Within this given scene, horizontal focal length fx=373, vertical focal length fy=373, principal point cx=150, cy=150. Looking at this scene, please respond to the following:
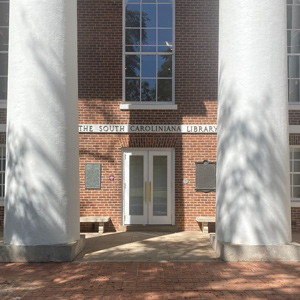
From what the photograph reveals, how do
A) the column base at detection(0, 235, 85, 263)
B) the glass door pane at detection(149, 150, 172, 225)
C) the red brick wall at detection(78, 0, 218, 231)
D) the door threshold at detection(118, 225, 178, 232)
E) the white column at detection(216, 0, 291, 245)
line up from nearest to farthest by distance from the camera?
1. the column base at detection(0, 235, 85, 263)
2. the white column at detection(216, 0, 291, 245)
3. the door threshold at detection(118, 225, 178, 232)
4. the red brick wall at detection(78, 0, 218, 231)
5. the glass door pane at detection(149, 150, 172, 225)

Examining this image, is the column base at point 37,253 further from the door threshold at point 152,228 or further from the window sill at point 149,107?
the window sill at point 149,107

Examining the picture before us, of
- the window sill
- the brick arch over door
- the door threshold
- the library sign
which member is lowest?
the door threshold

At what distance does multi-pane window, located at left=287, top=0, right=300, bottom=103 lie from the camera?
1155 centimetres

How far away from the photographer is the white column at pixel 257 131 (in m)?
7.55

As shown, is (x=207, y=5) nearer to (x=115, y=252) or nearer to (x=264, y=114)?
(x=264, y=114)

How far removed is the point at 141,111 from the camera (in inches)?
440

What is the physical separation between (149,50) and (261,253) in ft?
22.6

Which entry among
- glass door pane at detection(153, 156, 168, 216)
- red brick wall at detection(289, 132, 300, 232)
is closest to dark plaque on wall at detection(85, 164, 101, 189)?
glass door pane at detection(153, 156, 168, 216)

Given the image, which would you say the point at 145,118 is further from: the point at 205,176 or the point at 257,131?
the point at 257,131

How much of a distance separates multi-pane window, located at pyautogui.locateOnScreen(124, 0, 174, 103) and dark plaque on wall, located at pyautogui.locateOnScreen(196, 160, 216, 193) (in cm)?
225

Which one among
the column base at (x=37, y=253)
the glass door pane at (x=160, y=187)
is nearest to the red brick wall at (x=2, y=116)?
the glass door pane at (x=160, y=187)

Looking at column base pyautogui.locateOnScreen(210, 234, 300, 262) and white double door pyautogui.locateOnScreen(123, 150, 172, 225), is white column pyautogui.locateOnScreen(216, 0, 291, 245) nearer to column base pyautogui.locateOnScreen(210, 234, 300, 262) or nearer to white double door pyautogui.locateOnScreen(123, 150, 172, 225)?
column base pyautogui.locateOnScreen(210, 234, 300, 262)

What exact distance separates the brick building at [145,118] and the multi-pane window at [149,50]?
0.10ft

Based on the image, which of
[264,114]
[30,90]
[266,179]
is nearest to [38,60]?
[30,90]
